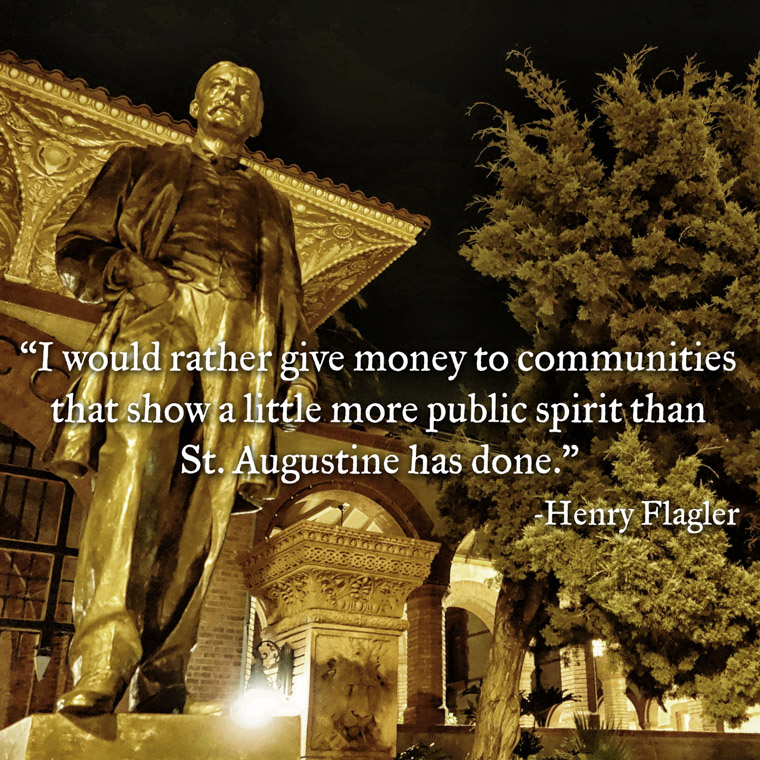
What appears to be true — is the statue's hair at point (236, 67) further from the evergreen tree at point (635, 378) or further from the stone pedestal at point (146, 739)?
the evergreen tree at point (635, 378)

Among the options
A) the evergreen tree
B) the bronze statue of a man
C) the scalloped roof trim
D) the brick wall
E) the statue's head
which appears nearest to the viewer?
the bronze statue of a man

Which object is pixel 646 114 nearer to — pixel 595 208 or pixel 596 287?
pixel 595 208

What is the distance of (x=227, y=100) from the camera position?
252cm

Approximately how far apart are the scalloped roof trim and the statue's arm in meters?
6.26

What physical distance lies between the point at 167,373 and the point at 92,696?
767mm

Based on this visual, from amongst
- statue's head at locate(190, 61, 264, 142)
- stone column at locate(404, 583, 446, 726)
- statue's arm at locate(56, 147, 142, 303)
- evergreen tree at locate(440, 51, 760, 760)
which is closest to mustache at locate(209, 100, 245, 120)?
statue's head at locate(190, 61, 264, 142)

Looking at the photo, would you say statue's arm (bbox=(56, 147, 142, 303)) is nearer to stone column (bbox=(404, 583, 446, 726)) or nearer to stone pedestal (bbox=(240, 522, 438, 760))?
stone pedestal (bbox=(240, 522, 438, 760))

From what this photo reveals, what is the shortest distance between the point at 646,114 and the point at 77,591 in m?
7.91

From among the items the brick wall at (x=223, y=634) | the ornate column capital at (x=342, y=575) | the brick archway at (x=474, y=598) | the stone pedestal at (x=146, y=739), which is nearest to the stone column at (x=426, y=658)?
the brick wall at (x=223, y=634)

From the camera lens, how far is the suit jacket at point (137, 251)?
2.12 meters

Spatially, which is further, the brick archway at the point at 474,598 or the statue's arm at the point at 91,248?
the brick archway at the point at 474,598

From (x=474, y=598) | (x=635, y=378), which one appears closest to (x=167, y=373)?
(x=635, y=378)

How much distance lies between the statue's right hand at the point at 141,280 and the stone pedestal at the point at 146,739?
99cm

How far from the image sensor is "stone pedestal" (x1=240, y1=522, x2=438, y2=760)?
22.6 ft
